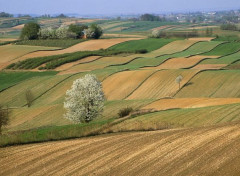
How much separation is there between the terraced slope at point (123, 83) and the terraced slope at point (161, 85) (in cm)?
112

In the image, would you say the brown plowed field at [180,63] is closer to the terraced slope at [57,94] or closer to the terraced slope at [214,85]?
the terraced slope at [57,94]

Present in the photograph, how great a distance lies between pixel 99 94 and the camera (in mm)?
41031

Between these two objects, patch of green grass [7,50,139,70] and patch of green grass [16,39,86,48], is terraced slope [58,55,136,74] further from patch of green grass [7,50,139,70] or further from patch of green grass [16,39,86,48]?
patch of green grass [16,39,86,48]

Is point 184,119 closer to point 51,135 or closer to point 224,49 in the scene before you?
point 51,135

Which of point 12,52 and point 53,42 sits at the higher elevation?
point 12,52

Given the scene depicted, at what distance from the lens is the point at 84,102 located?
40.8m

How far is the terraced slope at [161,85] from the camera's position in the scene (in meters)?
58.3

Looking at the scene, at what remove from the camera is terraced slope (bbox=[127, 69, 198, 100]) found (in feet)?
191

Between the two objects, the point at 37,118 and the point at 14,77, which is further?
the point at 14,77

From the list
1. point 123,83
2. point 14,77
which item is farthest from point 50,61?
point 123,83

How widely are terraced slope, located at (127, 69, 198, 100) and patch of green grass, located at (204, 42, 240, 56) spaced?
34.9 metres

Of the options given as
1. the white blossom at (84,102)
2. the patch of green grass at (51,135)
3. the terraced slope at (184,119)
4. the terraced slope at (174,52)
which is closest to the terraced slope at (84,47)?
the terraced slope at (174,52)

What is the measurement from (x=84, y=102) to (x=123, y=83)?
24.4 metres

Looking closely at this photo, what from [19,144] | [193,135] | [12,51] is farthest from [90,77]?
[12,51]
